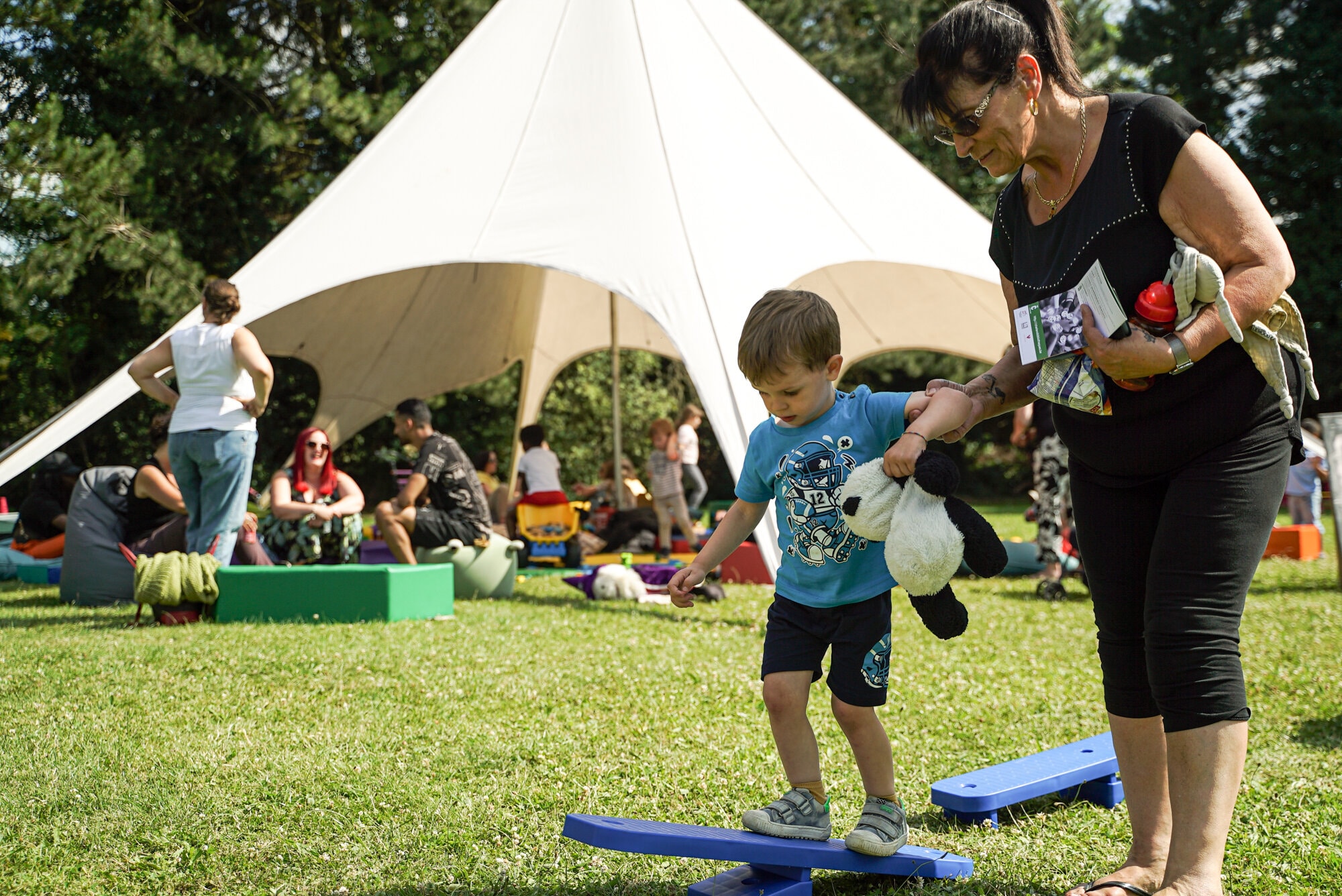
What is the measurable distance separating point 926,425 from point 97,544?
577cm

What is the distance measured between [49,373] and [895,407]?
17245 mm

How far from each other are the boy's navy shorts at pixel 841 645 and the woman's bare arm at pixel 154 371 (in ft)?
15.5

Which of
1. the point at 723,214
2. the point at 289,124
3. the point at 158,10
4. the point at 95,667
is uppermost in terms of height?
the point at 158,10

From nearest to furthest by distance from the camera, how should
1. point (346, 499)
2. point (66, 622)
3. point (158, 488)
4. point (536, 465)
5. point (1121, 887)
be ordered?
point (1121, 887) → point (66, 622) → point (158, 488) → point (346, 499) → point (536, 465)

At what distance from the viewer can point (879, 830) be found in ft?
7.07

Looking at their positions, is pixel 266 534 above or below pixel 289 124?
below

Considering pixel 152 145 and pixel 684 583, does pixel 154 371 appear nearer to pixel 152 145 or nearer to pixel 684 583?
pixel 684 583

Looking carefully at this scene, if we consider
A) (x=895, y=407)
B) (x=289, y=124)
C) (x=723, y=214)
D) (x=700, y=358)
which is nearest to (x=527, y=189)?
(x=723, y=214)

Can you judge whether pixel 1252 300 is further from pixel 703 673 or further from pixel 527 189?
pixel 527 189

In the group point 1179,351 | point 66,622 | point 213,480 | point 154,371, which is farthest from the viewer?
point 154,371

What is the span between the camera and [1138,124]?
6.33 feet

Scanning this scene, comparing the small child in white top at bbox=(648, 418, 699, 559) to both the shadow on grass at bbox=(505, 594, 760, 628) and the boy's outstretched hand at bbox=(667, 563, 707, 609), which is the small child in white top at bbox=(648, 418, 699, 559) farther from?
the boy's outstretched hand at bbox=(667, 563, 707, 609)

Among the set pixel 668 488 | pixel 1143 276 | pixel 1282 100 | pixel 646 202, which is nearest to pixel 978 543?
pixel 1143 276

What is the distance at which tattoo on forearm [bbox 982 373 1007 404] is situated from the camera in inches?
86.5
